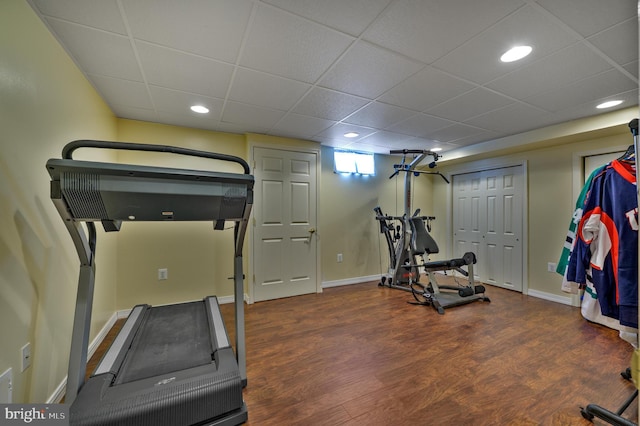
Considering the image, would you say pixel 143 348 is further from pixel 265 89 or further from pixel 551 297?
pixel 551 297

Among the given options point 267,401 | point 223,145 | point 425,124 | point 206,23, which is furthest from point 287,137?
point 267,401

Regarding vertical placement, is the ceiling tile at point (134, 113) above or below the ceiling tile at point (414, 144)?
below

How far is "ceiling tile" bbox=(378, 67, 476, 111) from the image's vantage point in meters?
1.99

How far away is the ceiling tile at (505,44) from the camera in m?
1.41

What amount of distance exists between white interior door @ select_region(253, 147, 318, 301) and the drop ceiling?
0.82 m

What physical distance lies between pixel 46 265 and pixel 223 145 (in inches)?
86.5

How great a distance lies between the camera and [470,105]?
253 cm

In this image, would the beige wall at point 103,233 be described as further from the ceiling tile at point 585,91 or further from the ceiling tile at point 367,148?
the ceiling tile at point 585,91

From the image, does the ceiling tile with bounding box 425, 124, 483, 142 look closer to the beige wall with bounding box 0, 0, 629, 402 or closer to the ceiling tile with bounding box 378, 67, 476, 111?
the beige wall with bounding box 0, 0, 629, 402

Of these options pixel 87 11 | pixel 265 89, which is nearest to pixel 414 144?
pixel 265 89

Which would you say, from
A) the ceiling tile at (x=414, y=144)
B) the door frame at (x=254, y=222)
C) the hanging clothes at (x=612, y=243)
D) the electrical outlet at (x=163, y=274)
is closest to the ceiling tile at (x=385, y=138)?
the ceiling tile at (x=414, y=144)

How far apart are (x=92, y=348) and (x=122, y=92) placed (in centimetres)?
218

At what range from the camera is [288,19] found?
139 cm

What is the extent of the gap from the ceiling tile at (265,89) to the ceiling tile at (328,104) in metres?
0.11
